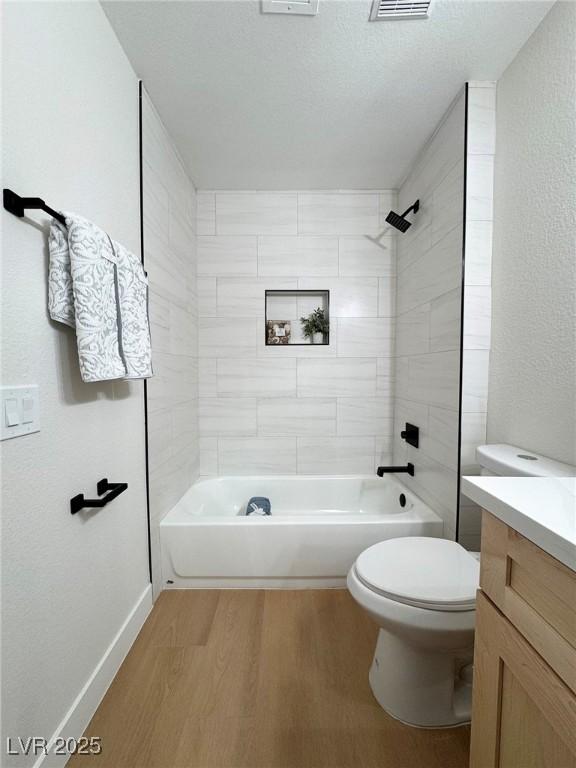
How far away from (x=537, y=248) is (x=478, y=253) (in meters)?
0.31

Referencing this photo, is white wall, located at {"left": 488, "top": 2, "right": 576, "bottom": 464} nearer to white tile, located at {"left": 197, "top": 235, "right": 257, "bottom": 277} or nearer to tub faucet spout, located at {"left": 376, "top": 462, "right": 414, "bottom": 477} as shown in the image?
tub faucet spout, located at {"left": 376, "top": 462, "right": 414, "bottom": 477}

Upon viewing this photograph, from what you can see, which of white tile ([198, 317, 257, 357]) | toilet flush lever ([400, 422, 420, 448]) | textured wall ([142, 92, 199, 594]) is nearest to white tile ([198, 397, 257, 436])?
textured wall ([142, 92, 199, 594])

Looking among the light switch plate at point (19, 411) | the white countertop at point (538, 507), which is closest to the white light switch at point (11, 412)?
the light switch plate at point (19, 411)

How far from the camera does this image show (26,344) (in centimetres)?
90

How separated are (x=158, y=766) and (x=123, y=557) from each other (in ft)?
2.11

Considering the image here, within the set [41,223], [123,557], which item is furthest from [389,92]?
[123,557]

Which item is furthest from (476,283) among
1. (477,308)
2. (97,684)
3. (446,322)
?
(97,684)

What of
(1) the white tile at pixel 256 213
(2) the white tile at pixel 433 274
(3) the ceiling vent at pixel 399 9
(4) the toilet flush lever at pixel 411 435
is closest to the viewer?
(3) the ceiling vent at pixel 399 9

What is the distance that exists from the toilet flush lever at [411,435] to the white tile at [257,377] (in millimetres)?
821

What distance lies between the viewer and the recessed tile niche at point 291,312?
105 inches

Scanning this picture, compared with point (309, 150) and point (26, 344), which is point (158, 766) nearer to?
point (26, 344)

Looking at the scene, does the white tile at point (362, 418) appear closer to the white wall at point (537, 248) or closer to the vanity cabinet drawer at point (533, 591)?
the white wall at point (537, 248)

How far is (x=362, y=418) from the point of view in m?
2.62

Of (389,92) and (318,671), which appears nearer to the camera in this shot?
(318,671)
